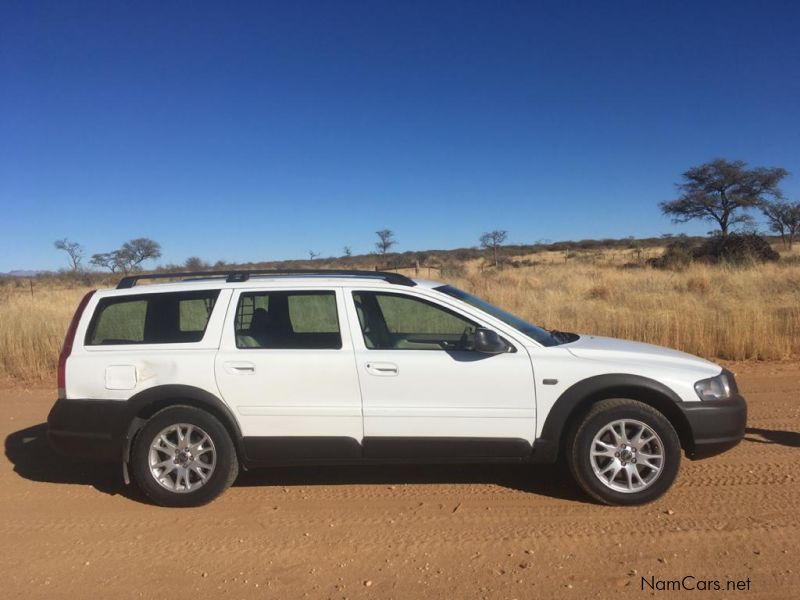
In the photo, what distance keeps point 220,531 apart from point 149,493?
722 millimetres

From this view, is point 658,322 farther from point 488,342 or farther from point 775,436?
point 488,342

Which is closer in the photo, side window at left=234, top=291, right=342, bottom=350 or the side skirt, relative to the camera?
the side skirt

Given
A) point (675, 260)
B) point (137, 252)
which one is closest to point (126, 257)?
point (137, 252)

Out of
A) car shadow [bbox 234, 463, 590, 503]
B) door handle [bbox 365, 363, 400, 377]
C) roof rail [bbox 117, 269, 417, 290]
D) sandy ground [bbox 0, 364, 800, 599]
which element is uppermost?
roof rail [bbox 117, 269, 417, 290]

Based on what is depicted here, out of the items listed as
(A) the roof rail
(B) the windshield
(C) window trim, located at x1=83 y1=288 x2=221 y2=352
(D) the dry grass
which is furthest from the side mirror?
(D) the dry grass

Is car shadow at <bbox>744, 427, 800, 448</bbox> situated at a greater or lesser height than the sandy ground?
greater

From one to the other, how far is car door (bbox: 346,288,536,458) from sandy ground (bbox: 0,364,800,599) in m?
0.42

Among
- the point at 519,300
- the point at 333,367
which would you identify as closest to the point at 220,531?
the point at 333,367

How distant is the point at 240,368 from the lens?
4176mm

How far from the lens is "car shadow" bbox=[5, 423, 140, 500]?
4.69m

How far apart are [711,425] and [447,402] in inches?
69.3

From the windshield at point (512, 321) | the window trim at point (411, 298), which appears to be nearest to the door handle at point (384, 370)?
the window trim at point (411, 298)

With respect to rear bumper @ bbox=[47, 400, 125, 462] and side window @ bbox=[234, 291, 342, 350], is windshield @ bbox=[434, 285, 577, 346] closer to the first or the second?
side window @ bbox=[234, 291, 342, 350]

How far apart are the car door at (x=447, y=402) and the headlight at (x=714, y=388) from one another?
3.70ft
